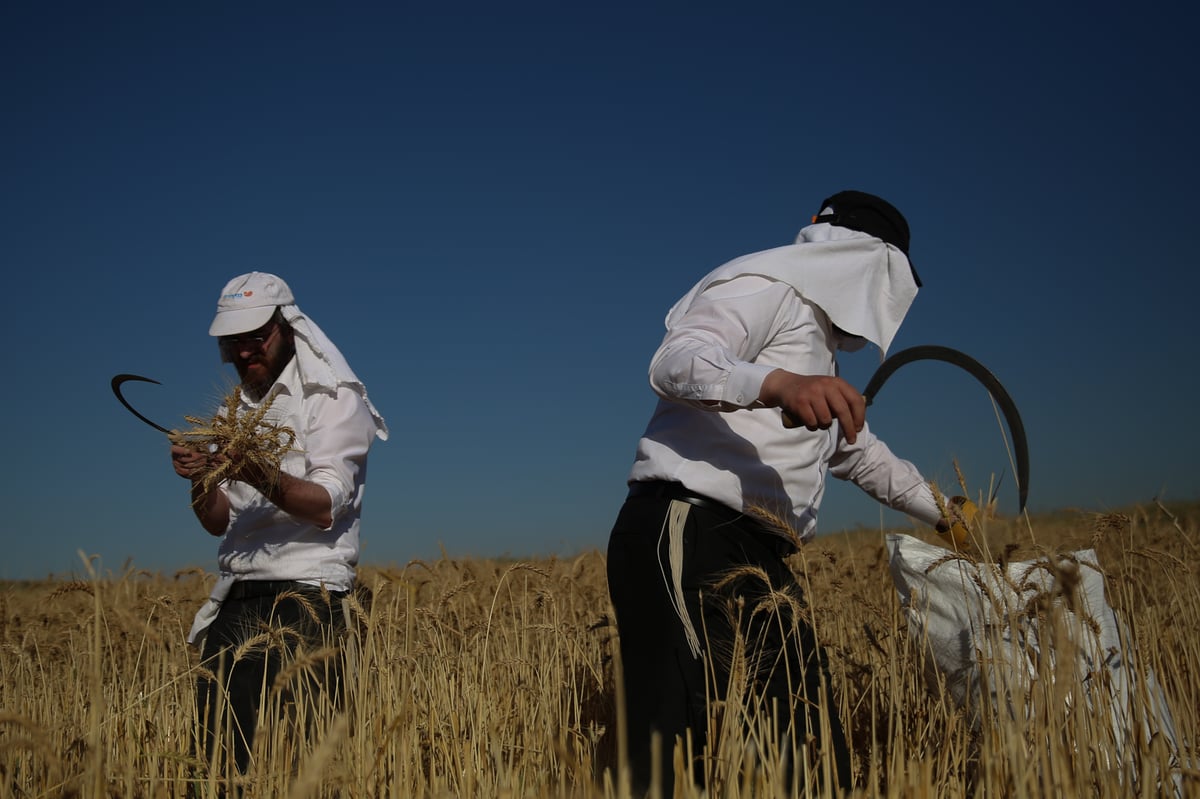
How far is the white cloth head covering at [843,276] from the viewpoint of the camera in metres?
2.38

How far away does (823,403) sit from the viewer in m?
1.89

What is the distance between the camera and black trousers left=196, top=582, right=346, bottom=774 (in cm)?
286

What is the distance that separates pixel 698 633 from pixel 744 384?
0.66 metres

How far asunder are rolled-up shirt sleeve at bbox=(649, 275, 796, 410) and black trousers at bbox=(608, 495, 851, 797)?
0.35 meters

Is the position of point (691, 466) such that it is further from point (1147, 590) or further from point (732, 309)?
point (1147, 590)

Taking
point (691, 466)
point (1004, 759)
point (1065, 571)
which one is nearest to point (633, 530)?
point (691, 466)

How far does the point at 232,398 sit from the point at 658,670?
4.75ft

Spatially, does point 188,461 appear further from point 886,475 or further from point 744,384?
point 886,475

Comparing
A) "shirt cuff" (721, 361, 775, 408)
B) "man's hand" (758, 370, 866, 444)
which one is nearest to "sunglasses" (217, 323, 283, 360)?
"shirt cuff" (721, 361, 775, 408)

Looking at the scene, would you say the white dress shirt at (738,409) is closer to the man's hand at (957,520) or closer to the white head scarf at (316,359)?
the man's hand at (957,520)

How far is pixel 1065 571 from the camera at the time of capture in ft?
4.33

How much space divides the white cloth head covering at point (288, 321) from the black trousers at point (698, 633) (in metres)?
1.45

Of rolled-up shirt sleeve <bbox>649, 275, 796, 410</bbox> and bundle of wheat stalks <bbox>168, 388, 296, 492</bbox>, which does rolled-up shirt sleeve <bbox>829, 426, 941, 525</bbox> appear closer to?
→ rolled-up shirt sleeve <bbox>649, 275, 796, 410</bbox>

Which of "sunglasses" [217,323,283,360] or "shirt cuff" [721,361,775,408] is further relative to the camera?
"sunglasses" [217,323,283,360]
